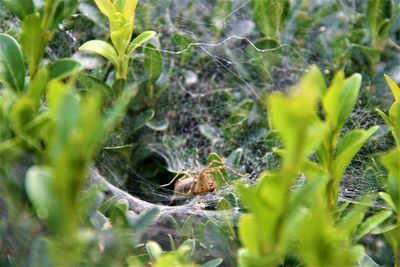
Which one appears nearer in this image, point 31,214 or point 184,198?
point 31,214

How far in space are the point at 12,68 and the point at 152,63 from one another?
682mm

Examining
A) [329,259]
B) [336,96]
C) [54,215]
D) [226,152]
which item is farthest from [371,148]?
[54,215]

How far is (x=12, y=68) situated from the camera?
2.44 ft

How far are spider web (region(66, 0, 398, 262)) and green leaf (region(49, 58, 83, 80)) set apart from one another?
2.18 feet

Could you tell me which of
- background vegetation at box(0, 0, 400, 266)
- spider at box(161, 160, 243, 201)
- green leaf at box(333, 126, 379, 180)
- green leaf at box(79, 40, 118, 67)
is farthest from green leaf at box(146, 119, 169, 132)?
green leaf at box(333, 126, 379, 180)

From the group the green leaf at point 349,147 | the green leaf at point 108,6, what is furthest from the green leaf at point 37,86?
the green leaf at point 108,6

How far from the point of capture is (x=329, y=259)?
51 centimetres

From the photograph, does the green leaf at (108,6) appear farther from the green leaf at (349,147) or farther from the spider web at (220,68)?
the green leaf at (349,147)

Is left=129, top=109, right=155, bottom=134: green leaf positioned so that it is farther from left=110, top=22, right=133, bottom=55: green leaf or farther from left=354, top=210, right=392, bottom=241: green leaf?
left=354, top=210, right=392, bottom=241: green leaf

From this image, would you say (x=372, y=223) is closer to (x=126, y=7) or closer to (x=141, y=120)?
(x=126, y=7)

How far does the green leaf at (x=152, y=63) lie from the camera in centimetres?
140

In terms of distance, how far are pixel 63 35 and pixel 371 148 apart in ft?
2.45

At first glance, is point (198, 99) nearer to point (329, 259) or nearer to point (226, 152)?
point (226, 152)

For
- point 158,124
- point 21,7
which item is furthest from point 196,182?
point 21,7
